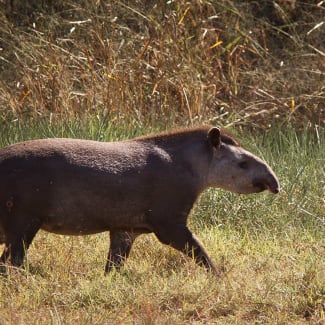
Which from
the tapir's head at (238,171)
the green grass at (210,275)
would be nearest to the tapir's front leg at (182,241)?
the green grass at (210,275)

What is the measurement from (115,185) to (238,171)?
1.18m

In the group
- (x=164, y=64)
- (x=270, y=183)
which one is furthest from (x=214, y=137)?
(x=164, y=64)

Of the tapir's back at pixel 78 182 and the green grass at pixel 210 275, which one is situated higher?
the tapir's back at pixel 78 182

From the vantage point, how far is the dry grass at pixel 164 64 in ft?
37.5

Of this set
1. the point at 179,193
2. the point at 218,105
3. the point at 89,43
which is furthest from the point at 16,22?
the point at 179,193

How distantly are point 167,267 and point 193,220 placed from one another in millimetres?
1472

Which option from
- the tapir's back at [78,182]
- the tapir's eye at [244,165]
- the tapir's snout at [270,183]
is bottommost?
the tapir's snout at [270,183]

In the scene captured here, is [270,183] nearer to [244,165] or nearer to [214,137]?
[244,165]

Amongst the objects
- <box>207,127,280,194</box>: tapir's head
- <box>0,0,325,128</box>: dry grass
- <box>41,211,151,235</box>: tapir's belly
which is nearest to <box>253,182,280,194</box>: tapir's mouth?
<box>207,127,280,194</box>: tapir's head

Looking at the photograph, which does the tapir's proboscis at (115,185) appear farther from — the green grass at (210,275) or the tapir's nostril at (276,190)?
the green grass at (210,275)

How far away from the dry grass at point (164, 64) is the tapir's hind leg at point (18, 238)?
12.0 ft

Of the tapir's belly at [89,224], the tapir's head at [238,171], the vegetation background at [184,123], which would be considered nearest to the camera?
the vegetation background at [184,123]

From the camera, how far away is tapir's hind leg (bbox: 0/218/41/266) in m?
7.09

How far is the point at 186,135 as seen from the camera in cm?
799
